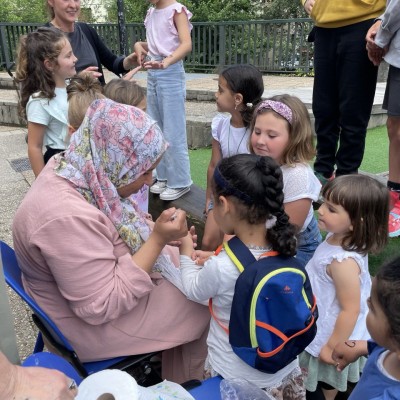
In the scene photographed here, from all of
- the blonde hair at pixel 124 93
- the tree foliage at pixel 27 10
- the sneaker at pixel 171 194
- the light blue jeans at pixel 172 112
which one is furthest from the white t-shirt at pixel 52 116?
the tree foliage at pixel 27 10

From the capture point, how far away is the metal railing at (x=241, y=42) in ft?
34.4

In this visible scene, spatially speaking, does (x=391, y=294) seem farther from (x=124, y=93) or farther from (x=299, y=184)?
(x=124, y=93)

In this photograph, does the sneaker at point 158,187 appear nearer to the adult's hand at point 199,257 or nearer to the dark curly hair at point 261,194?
the adult's hand at point 199,257

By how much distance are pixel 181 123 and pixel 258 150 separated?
149cm

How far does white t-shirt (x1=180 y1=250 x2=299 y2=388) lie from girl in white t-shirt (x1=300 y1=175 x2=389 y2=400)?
0.27 meters

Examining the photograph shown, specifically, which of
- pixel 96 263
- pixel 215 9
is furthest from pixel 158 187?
pixel 215 9

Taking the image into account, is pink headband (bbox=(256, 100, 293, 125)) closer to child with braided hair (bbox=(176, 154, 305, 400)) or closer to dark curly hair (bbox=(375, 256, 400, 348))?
child with braided hair (bbox=(176, 154, 305, 400))

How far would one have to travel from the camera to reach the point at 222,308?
66.8 inches

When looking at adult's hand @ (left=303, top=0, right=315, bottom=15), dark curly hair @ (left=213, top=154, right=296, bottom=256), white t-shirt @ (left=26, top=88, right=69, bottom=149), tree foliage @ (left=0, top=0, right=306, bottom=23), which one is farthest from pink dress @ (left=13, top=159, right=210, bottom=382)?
tree foliage @ (left=0, top=0, right=306, bottom=23)

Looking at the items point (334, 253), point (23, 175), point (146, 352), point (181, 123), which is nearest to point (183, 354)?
point (146, 352)

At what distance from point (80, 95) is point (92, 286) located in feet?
4.86

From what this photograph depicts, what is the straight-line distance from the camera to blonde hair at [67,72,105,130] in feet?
8.77

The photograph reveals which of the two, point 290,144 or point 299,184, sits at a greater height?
point 290,144

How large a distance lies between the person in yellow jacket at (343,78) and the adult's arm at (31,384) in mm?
2669
